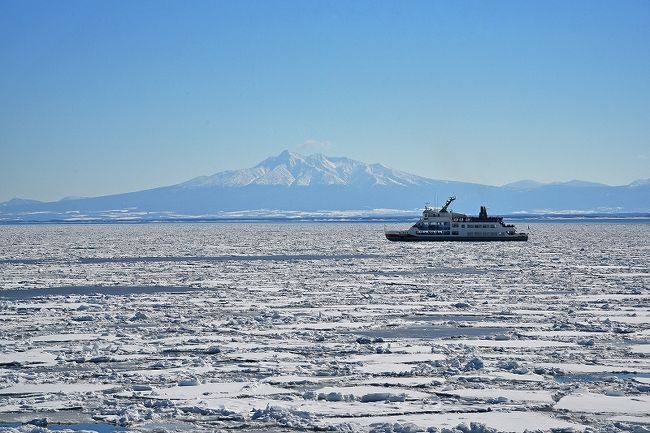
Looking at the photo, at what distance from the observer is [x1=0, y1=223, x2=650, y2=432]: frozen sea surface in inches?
436

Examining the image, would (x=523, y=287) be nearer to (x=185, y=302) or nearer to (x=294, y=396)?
(x=185, y=302)

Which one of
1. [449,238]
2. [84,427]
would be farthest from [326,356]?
[449,238]

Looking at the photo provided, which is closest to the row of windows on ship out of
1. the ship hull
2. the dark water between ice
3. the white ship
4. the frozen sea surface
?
the white ship

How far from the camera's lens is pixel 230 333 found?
1825 cm

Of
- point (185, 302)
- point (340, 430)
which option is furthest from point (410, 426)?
point (185, 302)

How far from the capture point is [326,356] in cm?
1529

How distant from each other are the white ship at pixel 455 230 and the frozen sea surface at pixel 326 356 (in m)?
50.6

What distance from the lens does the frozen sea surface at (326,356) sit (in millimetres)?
11070

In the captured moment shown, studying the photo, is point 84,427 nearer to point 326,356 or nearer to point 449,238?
point 326,356

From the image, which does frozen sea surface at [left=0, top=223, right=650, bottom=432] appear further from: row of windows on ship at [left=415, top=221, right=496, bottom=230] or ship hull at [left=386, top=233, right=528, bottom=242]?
row of windows on ship at [left=415, top=221, right=496, bottom=230]

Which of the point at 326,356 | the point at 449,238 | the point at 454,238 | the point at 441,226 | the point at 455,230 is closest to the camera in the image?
the point at 326,356

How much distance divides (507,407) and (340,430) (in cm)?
251

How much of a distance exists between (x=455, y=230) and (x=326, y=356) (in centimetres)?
6949

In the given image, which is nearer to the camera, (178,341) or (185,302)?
(178,341)
